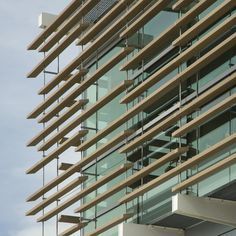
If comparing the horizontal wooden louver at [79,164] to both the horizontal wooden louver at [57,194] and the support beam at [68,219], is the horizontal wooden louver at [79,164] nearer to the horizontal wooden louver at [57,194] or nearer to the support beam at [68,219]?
the horizontal wooden louver at [57,194]

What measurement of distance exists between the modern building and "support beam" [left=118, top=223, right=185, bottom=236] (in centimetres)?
2

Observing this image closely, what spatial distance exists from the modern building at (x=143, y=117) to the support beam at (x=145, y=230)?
0.07 ft

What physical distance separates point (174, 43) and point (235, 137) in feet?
10.3

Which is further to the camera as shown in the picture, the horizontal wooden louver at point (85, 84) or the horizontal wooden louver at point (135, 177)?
the horizontal wooden louver at point (85, 84)

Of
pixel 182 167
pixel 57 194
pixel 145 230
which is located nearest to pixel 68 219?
pixel 57 194

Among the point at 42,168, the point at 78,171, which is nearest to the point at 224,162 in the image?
the point at 78,171

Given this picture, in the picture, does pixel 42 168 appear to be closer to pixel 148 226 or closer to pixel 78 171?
pixel 78 171

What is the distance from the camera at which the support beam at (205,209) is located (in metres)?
24.5

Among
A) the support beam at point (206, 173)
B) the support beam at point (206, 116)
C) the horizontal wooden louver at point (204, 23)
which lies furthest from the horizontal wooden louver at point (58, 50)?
the support beam at point (206, 173)

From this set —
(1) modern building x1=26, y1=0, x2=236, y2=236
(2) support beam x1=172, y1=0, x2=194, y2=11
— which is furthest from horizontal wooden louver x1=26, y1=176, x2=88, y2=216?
(2) support beam x1=172, y1=0, x2=194, y2=11

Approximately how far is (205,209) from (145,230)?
7.86ft

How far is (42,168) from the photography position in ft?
102

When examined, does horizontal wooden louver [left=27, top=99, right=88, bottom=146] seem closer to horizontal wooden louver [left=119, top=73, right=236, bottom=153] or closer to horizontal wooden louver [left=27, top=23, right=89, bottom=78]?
horizontal wooden louver [left=27, top=23, right=89, bottom=78]

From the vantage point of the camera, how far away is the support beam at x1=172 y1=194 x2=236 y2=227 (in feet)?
80.2
